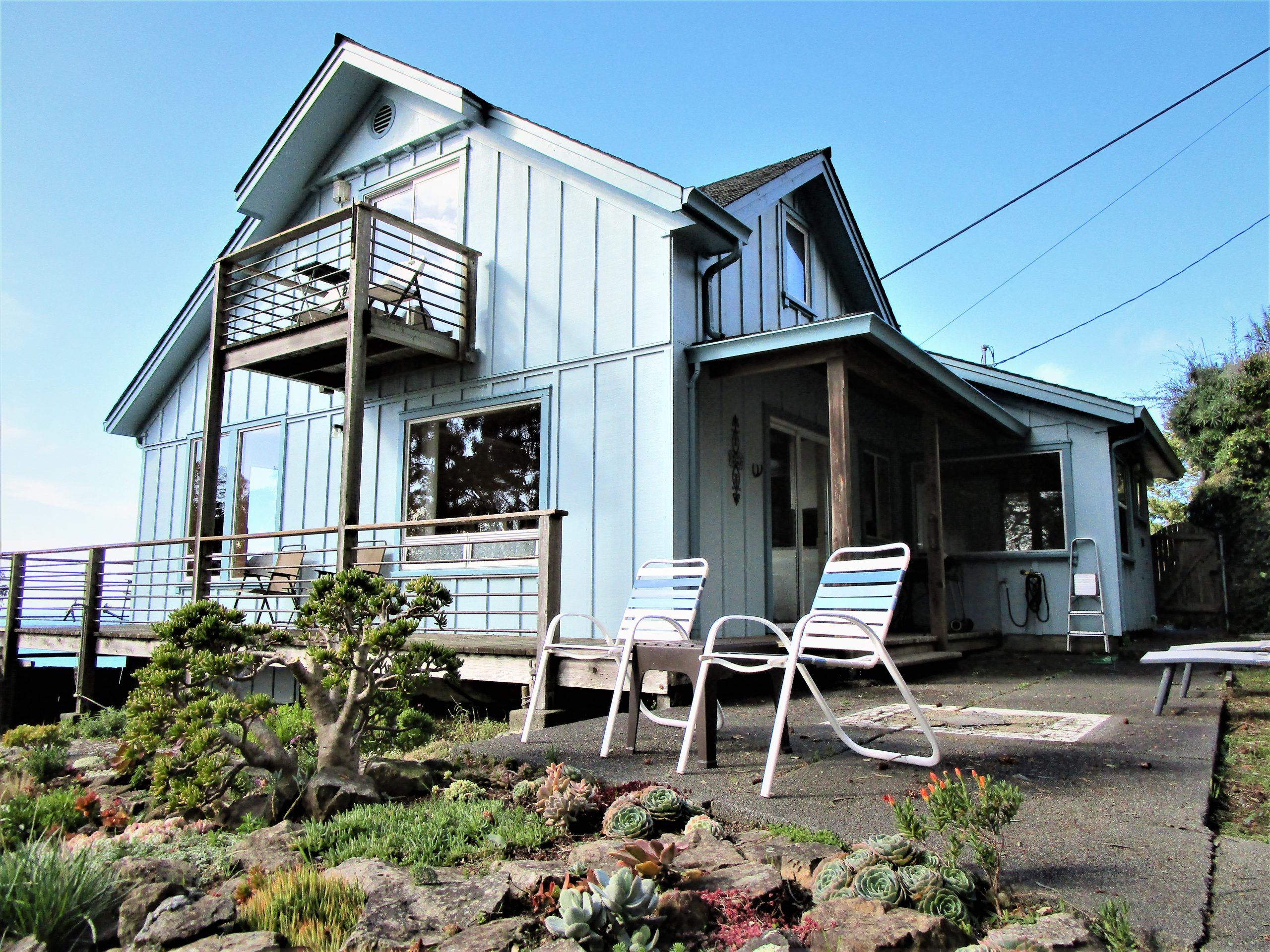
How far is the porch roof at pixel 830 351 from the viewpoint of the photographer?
607cm

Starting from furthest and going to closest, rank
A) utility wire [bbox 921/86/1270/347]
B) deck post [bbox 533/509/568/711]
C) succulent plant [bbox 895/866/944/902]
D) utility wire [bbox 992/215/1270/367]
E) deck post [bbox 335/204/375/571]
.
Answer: utility wire [bbox 992/215/1270/367], utility wire [bbox 921/86/1270/347], deck post [bbox 335/204/375/571], deck post [bbox 533/509/568/711], succulent plant [bbox 895/866/944/902]

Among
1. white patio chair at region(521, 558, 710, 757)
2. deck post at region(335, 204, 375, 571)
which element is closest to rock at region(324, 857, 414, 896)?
white patio chair at region(521, 558, 710, 757)

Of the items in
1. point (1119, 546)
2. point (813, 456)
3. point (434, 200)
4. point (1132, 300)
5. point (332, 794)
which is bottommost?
point (332, 794)

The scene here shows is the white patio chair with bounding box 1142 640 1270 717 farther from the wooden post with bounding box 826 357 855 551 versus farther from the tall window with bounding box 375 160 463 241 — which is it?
the tall window with bounding box 375 160 463 241

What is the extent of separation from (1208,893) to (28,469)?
913 cm

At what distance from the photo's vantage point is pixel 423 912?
2.13m

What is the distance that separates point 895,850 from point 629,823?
830 millimetres

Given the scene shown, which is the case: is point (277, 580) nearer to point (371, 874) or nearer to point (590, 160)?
point (590, 160)

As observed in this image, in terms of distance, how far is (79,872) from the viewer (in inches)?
93.3

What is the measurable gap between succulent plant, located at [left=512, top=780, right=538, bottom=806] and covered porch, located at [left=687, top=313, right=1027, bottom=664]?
3429mm

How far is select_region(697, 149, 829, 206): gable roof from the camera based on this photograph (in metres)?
7.95

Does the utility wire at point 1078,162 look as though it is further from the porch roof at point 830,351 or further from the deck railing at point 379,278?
the deck railing at point 379,278

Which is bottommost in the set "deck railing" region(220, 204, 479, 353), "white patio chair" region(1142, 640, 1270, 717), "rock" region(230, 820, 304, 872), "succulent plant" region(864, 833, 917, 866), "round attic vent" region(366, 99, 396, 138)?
"rock" region(230, 820, 304, 872)

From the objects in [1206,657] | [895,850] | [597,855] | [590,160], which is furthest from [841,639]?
[590,160]
